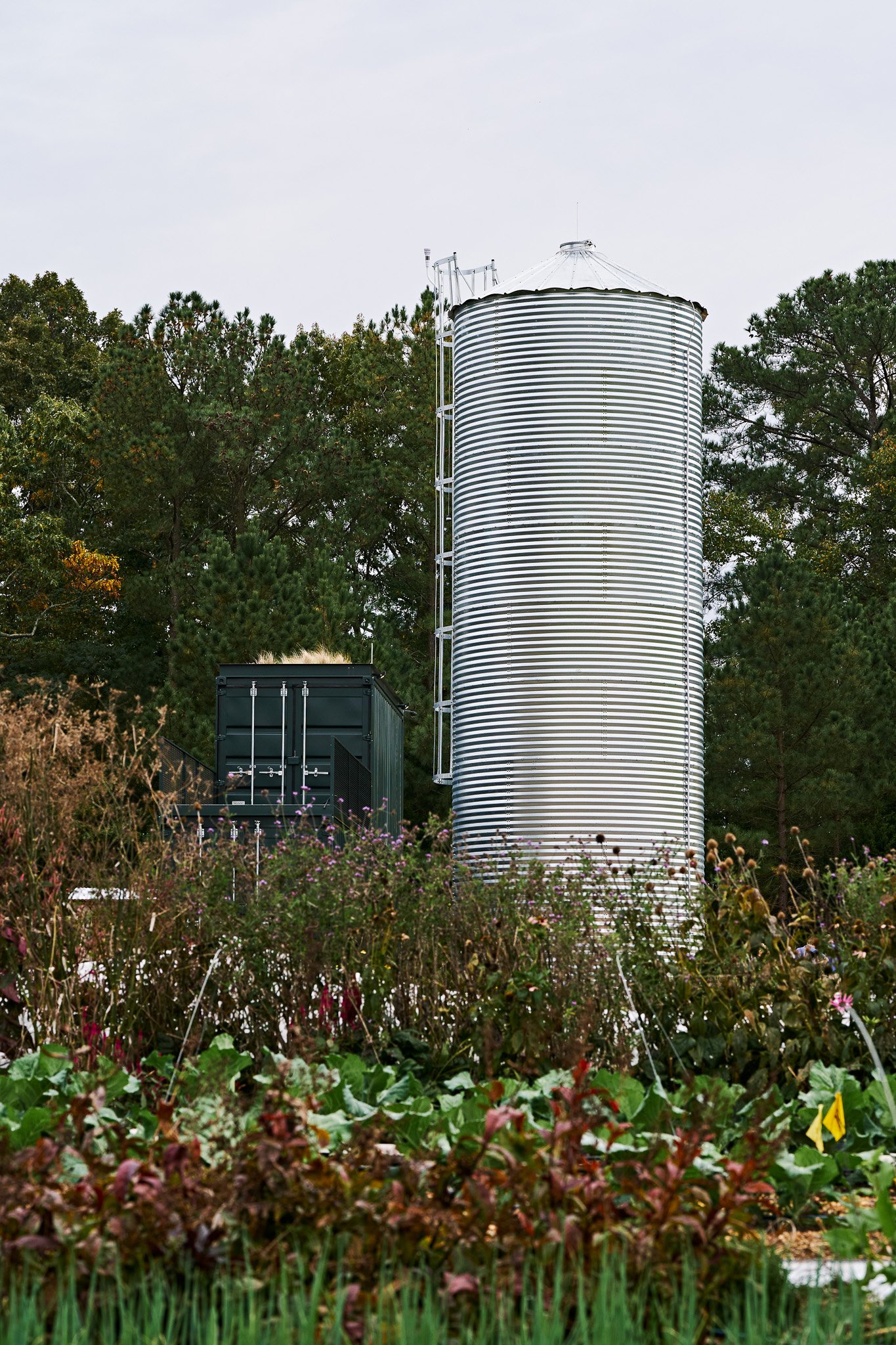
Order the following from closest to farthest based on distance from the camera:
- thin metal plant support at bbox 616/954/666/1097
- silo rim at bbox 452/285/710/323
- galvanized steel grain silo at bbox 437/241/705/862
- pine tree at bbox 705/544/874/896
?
thin metal plant support at bbox 616/954/666/1097, galvanized steel grain silo at bbox 437/241/705/862, silo rim at bbox 452/285/710/323, pine tree at bbox 705/544/874/896

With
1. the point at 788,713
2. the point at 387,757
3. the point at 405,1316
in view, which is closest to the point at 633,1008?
the point at 405,1316

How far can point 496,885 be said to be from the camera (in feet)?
23.2

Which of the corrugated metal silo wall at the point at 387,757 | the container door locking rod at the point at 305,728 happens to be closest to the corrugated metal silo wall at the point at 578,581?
the corrugated metal silo wall at the point at 387,757

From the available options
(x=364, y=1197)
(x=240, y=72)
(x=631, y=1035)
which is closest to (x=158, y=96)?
(x=240, y=72)

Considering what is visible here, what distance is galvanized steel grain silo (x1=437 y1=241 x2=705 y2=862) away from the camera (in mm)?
13008

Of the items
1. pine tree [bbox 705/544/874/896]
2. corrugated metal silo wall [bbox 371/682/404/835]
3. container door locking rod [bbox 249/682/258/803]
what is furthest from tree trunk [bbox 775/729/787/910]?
container door locking rod [bbox 249/682/258/803]

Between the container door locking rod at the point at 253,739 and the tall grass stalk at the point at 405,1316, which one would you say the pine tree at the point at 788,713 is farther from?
the tall grass stalk at the point at 405,1316

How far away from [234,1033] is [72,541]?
21.4 metres

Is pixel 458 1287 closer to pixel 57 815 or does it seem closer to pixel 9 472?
pixel 57 815

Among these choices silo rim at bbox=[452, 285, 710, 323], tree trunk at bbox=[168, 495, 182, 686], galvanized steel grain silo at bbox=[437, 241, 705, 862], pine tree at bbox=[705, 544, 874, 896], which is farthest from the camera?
tree trunk at bbox=[168, 495, 182, 686]

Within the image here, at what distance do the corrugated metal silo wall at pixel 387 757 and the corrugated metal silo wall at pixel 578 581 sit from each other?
0.82 m

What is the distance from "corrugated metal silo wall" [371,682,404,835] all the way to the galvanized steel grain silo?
0.83m

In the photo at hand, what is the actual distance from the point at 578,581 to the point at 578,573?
7cm

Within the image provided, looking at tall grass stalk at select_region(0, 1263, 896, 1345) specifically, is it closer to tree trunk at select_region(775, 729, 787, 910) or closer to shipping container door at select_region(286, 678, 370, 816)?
shipping container door at select_region(286, 678, 370, 816)
